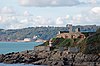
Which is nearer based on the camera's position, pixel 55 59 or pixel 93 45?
pixel 55 59

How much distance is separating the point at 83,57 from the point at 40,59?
12234 millimetres

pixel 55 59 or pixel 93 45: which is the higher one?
pixel 93 45

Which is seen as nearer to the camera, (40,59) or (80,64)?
(80,64)

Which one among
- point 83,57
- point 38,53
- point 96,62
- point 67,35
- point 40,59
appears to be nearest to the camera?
point 96,62

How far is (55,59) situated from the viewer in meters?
102

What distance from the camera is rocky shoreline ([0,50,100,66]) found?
313 ft

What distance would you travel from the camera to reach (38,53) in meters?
114

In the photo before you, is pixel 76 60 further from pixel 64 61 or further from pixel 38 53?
pixel 38 53

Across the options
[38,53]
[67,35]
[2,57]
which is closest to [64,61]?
[38,53]

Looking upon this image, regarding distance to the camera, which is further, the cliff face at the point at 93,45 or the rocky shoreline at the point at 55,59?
the cliff face at the point at 93,45

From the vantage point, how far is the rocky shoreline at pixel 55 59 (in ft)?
313

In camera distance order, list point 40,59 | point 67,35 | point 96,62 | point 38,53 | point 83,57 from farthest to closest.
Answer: point 67,35 → point 38,53 → point 40,59 → point 83,57 → point 96,62

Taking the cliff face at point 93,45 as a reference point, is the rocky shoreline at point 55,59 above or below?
below

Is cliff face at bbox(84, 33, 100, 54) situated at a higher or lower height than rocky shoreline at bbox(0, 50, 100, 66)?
higher
